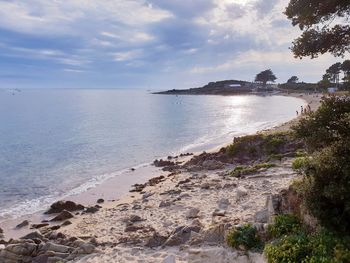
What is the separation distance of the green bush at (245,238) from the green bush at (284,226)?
1.40 feet

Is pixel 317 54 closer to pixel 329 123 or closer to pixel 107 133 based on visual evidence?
pixel 329 123

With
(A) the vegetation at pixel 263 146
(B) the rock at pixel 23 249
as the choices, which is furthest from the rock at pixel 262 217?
(A) the vegetation at pixel 263 146

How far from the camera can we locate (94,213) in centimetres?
2141

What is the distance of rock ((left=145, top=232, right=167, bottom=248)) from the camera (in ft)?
43.7

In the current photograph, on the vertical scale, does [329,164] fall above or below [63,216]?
above

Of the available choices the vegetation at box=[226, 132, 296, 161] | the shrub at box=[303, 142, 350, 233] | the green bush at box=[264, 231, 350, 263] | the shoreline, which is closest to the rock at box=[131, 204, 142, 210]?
the shoreline

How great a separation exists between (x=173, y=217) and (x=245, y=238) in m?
7.17

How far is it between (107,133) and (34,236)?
47331mm

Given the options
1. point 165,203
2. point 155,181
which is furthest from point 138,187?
point 165,203

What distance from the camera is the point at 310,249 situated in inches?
331

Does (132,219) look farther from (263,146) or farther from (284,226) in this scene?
(263,146)

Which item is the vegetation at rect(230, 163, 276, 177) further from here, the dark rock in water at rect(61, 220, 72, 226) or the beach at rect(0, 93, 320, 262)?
the dark rock in water at rect(61, 220, 72, 226)

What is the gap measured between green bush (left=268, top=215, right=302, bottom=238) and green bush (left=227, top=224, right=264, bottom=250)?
0.43 metres

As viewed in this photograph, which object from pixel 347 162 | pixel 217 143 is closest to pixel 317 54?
pixel 347 162
